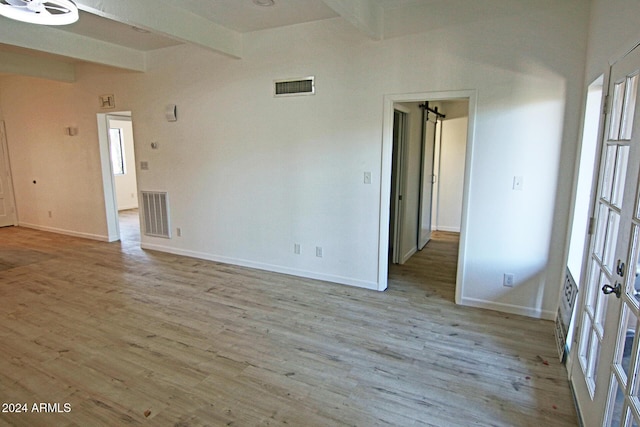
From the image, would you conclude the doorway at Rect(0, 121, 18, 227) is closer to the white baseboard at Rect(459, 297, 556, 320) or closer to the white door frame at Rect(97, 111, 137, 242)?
the white door frame at Rect(97, 111, 137, 242)

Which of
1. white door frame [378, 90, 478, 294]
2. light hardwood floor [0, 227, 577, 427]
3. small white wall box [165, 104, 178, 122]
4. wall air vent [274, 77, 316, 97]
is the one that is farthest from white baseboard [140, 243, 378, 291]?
wall air vent [274, 77, 316, 97]

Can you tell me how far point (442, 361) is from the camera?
2674 mm

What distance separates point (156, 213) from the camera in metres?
5.56

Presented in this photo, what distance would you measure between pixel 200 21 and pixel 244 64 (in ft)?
2.33

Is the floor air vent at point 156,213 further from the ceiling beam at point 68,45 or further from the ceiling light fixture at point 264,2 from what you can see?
the ceiling light fixture at point 264,2

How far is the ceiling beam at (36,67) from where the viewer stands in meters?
5.11

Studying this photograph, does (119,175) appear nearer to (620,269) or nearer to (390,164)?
(390,164)

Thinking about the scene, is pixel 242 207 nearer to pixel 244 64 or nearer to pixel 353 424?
pixel 244 64

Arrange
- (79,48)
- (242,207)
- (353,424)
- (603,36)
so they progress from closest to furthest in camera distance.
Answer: (353,424), (603,36), (79,48), (242,207)

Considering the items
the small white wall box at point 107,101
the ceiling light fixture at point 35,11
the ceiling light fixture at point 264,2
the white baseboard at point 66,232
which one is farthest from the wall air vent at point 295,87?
the white baseboard at point 66,232

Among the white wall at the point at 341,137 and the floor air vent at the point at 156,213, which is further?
the floor air vent at the point at 156,213

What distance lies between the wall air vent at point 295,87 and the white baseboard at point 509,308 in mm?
2712

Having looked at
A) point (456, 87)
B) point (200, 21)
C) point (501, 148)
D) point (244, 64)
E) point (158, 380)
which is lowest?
point (158, 380)

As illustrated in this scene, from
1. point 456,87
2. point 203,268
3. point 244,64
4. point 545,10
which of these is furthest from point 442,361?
point 244,64
